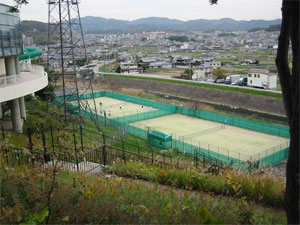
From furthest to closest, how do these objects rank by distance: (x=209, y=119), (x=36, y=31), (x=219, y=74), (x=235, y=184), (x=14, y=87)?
(x=36, y=31), (x=219, y=74), (x=209, y=119), (x=14, y=87), (x=235, y=184)

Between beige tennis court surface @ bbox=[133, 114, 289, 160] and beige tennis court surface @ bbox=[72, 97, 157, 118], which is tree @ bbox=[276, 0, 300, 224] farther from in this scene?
beige tennis court surface @ bbox=[72, 97, 157, 118]

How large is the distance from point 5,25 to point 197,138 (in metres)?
13.7

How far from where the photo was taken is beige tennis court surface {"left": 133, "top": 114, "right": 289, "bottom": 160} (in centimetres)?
1958

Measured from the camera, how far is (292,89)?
3477 mm

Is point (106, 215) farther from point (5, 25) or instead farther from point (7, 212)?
point (5, 25)

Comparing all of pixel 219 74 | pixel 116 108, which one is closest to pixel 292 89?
pixel 116 108

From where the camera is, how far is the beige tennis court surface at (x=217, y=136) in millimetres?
19578

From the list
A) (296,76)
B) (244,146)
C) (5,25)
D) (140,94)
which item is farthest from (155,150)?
(140,94)

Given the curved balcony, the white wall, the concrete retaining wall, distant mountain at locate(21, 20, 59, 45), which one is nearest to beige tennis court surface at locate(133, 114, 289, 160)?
the curved balcony

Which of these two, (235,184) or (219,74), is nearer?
(235,184)

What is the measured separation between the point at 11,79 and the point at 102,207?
1246 centimetres

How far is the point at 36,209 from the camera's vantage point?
4.49 metres

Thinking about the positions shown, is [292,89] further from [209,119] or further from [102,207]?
[209,119]

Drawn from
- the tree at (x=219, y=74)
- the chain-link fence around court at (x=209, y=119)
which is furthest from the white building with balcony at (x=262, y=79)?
the chain-link fence around court at (x=209, y=119)
